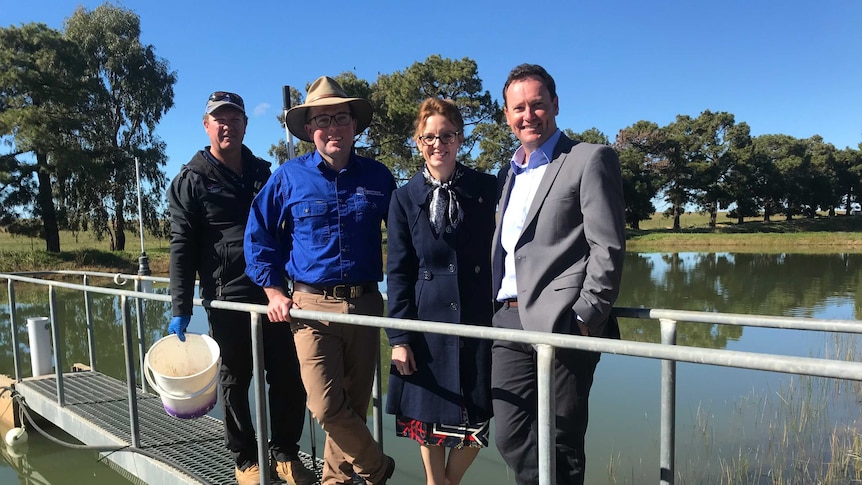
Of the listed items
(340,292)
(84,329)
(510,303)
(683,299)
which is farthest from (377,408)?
(683,299)

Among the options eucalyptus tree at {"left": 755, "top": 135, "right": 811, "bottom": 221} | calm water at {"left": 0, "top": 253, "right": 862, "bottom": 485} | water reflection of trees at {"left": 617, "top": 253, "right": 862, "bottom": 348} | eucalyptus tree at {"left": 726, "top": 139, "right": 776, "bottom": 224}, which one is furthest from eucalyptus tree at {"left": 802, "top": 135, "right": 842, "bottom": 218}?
calm water at {"left": 0, "top": 253, "right": 862, "bottom": 485}

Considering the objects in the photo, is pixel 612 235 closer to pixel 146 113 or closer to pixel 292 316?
pixel 292 316

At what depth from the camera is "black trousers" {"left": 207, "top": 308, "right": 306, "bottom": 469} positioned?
289 cm

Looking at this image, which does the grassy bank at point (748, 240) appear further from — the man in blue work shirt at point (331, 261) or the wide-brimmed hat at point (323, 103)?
the man in blue work shirt at point (331, 261)

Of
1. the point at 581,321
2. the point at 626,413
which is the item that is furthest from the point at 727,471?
the point at 581,321

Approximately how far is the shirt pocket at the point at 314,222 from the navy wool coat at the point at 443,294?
1.05 feet

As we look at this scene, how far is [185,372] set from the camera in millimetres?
2977

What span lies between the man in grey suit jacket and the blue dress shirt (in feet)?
2.12

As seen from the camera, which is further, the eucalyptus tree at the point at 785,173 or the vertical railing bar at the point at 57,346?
the eucalyptus tree at the point at 785,173

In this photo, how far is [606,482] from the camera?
4.44m

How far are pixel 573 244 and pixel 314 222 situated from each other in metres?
1.16

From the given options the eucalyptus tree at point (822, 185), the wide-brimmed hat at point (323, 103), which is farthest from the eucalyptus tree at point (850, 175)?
the wide-brimmed hat at point (323, 103)

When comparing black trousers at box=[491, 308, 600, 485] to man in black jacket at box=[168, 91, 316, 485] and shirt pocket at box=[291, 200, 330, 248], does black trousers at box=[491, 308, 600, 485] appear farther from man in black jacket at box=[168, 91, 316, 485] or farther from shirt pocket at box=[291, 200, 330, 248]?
man in black jacket at box=[168, 91, 316, 485]

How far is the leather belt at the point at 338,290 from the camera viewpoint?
96.4 inches
